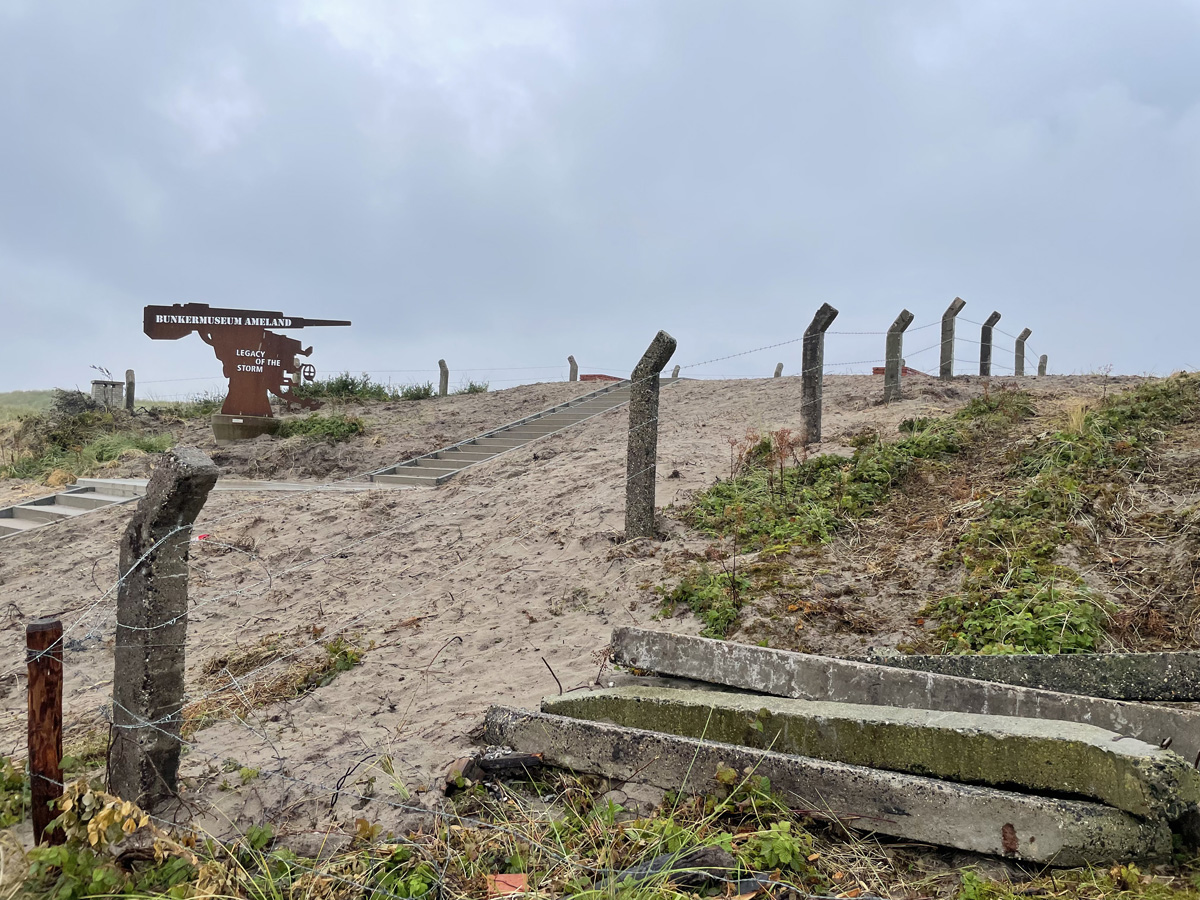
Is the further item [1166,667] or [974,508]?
[974,508]

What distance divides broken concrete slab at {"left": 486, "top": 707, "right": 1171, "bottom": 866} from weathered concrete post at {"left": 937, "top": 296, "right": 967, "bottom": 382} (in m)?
12.8

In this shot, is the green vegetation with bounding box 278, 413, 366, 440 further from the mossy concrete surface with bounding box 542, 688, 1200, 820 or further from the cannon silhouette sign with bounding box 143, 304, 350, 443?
the mossy concrete surface with bounding box 542, 688, 1200, 820

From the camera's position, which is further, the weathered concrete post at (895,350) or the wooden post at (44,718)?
the weathered concrete post at (895,350)

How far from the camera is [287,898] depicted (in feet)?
10.2

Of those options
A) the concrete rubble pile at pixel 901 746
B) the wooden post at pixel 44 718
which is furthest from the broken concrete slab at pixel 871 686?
the wooden post at pixel 44 718

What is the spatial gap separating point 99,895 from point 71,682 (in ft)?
16.0

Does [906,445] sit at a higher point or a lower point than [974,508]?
higher

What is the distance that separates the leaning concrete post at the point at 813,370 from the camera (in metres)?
10.3

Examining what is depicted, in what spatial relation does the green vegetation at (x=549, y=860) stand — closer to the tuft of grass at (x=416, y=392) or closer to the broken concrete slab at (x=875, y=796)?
the broken concrete slab at (x=875, y=796)

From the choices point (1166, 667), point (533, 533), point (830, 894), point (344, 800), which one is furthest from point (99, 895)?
point (533, 533)

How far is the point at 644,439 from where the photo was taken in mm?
7641

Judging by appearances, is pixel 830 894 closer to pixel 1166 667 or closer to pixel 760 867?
pixel 760 867

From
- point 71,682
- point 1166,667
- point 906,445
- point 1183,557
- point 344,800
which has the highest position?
point 906,445

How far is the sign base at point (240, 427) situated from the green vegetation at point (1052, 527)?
15.0m
